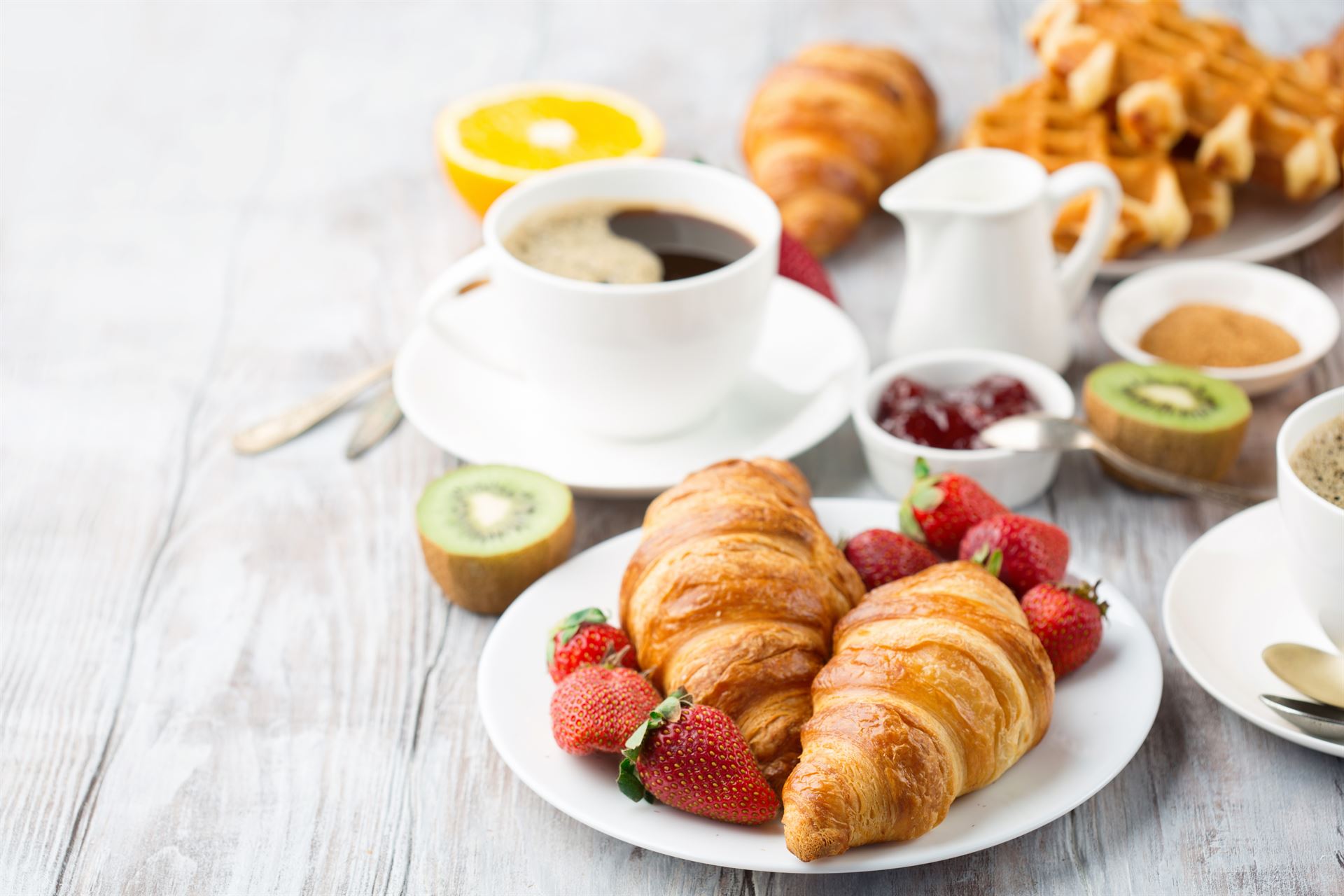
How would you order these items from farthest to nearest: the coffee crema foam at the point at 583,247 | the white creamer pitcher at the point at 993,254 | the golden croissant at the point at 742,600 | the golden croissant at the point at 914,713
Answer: the white creamer pitcher at the point at 993,254 < the coffee crema foam at the point at 583,247 < the golden croissant at the point at 742,600 < the golden croissant at the point at 914,713

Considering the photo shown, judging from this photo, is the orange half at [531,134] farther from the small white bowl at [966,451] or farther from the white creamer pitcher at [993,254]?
the small white bowl at [966,451]

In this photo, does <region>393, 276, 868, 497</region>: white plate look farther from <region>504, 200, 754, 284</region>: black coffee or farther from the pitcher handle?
the pitcher handle

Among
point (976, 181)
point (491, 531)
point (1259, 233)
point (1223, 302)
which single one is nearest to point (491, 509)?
point (491, 531)

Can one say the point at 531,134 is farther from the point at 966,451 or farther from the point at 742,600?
the point at 742,600

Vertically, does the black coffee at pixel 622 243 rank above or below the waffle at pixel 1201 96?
below

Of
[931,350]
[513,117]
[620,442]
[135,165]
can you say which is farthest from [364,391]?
[135,165]

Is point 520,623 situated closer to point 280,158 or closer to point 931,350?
point 931,350

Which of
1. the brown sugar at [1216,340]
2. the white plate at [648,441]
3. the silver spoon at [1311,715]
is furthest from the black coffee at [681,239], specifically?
the silver spoon at [1311,715]
